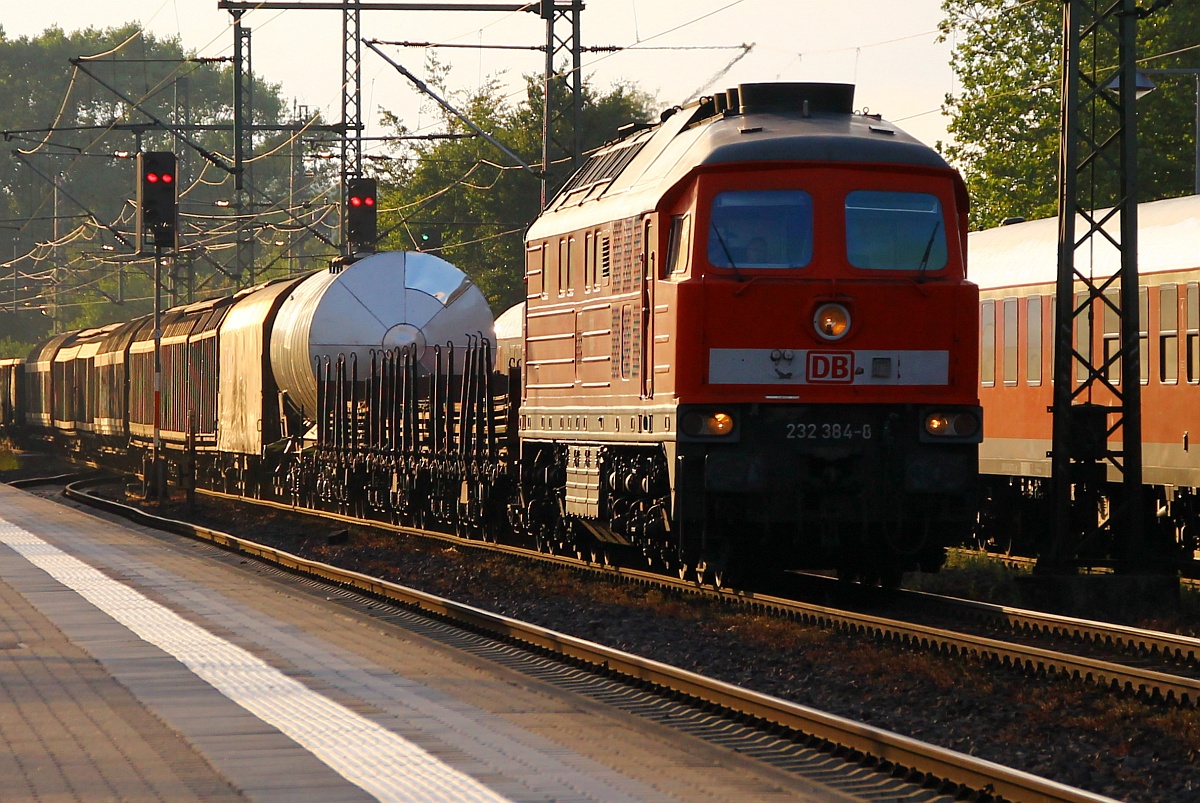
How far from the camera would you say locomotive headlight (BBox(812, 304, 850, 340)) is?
13797 mm

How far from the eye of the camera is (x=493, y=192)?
6169 cm

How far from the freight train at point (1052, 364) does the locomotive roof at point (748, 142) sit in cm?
285

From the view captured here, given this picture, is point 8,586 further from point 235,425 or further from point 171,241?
point 235,425

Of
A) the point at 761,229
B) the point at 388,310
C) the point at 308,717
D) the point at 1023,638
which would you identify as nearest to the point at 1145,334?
the point at 761,229

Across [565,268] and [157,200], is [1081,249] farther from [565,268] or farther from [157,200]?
[157,200]

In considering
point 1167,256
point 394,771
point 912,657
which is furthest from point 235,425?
point 394,771

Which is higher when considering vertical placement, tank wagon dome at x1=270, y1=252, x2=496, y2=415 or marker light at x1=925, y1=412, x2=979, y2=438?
tank wagon dome at x1=270, y1=252, x2=496, y2=415

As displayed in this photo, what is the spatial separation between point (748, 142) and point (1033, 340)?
7154mm

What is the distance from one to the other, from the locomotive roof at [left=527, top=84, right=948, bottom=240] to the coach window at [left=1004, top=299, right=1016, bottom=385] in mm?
5736

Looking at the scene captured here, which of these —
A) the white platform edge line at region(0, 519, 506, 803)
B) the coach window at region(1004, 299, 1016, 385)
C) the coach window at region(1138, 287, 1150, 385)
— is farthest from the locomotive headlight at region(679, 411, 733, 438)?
the coach window at region(1004, 299, 1016, 385)

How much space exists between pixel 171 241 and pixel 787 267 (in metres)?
16.3

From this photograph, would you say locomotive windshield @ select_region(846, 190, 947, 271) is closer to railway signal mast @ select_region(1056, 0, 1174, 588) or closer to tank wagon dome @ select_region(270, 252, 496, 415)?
railway signal mast @ select_region(1056, 0, 1174, 588)

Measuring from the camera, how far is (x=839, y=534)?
14.2 m

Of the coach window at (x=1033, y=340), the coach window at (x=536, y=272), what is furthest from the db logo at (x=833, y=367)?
the coach window at (x=1033, y=340)
